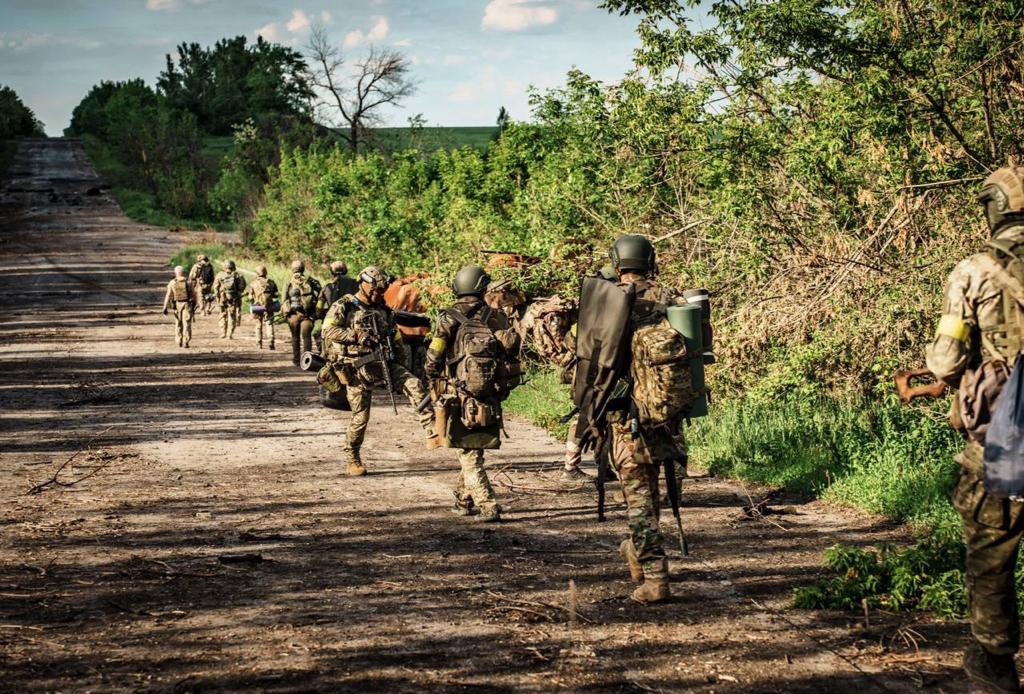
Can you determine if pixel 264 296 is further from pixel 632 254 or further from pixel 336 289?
pixel 632 254

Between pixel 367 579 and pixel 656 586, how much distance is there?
6.50 ft

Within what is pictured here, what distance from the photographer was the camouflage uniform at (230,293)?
2270 centimetres

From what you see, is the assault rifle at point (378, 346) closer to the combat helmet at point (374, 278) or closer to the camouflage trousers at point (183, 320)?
the combat helmet at point (374, 278)

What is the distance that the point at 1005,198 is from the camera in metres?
4.95

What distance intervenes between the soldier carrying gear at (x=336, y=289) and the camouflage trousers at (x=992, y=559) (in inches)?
397

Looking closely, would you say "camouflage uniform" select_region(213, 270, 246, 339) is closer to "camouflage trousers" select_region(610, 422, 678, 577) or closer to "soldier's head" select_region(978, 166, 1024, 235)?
"camouflage trousers" select_region(610, 422, 678, 577)

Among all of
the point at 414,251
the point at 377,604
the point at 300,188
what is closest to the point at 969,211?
the point at 377,604

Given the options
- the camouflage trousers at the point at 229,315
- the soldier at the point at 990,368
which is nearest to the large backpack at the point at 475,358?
the soldier at the point at 990,368

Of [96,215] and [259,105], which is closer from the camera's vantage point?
[96,215]

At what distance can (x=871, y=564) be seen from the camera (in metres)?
6.75

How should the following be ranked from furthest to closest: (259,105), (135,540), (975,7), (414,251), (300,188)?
1. (259,105)
2. (300,188)
3. (414,251)
4. (975,7)
5. (135,540)

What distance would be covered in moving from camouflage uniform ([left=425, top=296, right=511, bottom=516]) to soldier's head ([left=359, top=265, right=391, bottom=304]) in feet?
7.56

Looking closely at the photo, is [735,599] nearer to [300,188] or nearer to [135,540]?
[135,540]

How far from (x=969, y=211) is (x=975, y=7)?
1773 millimetres
